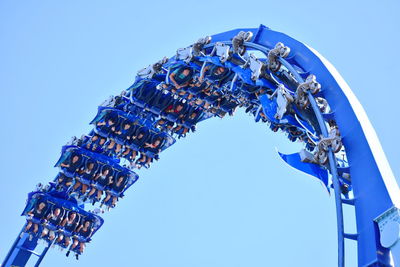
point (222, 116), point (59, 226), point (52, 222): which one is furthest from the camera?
point (59, 226)

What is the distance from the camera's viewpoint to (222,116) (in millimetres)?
22594

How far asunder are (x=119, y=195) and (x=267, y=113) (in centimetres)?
962

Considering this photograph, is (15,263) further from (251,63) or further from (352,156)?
(352,156)

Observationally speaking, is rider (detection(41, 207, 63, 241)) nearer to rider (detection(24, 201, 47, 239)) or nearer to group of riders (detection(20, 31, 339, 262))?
group of riders (detection(20, 31, 339, 262))

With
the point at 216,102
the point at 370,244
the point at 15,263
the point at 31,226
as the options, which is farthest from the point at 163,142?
the point at 370,244

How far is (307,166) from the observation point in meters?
13.9

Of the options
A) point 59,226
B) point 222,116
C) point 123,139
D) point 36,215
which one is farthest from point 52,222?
point 222,116

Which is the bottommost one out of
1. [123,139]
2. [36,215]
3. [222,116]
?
[36,215]

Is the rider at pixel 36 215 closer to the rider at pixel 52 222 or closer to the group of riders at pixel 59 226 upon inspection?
the group of riders at pixel 59 226

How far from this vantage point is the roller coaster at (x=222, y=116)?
1232 cm

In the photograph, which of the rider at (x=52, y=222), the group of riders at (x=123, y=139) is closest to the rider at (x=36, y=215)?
the group of riders at (x=123, y=139)

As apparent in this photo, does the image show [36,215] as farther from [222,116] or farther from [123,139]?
[222,116]

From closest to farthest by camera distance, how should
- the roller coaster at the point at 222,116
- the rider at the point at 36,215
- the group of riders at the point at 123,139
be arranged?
the roller coaster at the point at 222,116 → the group of riders at the point at 123,139 → the rider at the point at 36,215

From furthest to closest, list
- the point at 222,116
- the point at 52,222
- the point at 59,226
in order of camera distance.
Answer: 1. the point at 59,226
2. the point at 52,222
3. the point at 222,116
